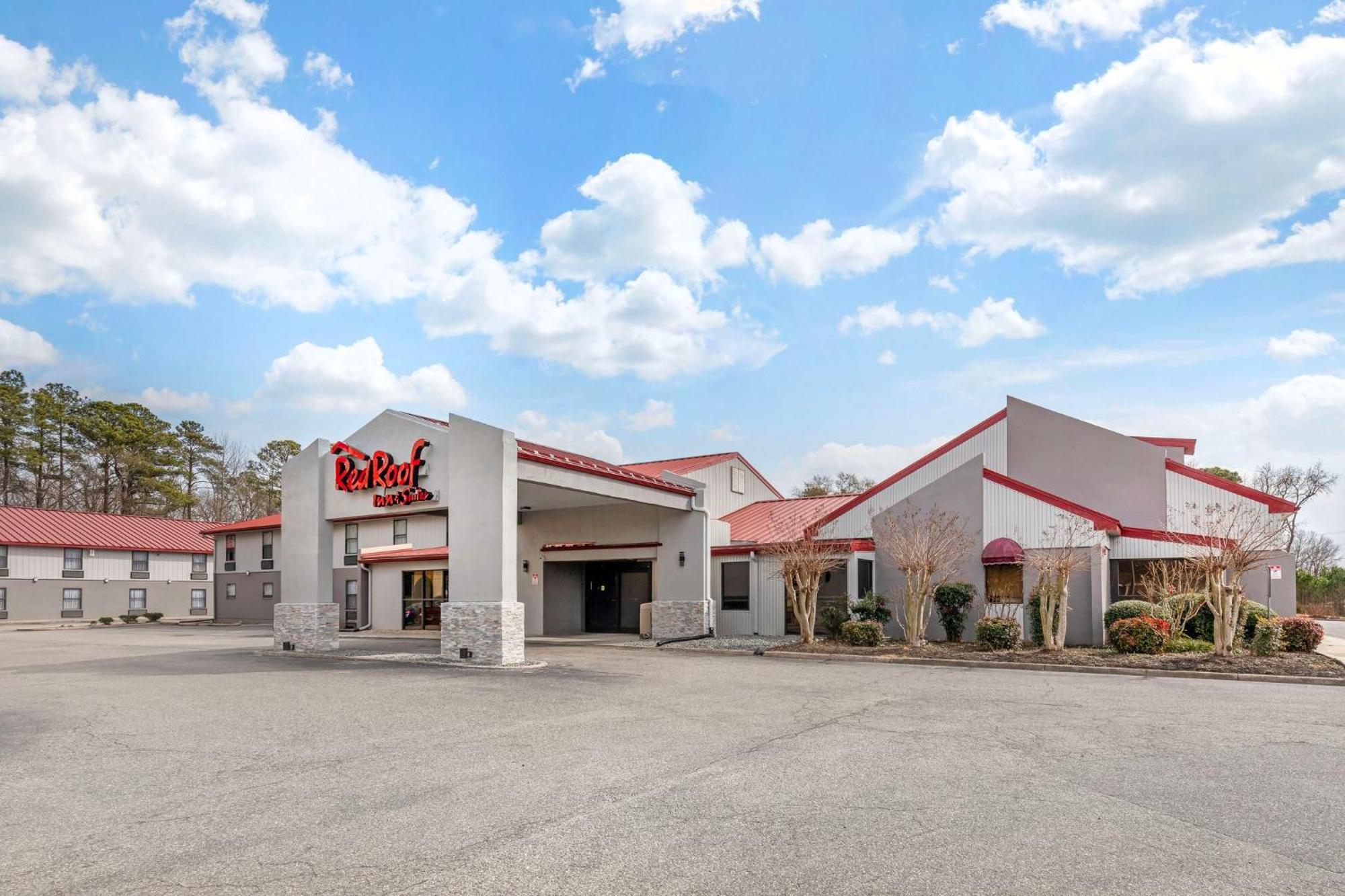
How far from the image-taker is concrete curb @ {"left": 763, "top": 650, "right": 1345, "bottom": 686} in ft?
49.2

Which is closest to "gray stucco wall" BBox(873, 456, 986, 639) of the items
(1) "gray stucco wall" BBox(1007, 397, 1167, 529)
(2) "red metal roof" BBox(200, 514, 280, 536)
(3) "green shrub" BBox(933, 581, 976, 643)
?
(3) "green shrub" BBox(933, 581, 976, 643)

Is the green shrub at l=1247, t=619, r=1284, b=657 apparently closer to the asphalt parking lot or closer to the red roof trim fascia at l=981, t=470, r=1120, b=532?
the asphalt parking lot

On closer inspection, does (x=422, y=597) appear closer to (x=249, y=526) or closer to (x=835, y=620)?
(x=249, y=526)

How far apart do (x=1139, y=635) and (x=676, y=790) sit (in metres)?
14.4

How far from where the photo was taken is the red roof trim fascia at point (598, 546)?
26281 millimetres

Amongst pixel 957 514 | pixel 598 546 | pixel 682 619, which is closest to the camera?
pixel 957 514

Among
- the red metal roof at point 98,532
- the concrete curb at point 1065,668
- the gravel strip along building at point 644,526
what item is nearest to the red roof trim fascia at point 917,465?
the gravel strip along building at point 644,526

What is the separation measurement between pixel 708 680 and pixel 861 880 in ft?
33.1

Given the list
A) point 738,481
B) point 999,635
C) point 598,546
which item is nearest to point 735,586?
point 598,546

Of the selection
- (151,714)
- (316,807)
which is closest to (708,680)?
(151,714)

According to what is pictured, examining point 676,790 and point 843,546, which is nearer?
point 676,790

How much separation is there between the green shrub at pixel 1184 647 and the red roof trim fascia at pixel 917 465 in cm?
860

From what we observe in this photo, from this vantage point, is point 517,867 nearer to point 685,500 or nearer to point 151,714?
point 151,714

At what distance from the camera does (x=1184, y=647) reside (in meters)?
18.5
